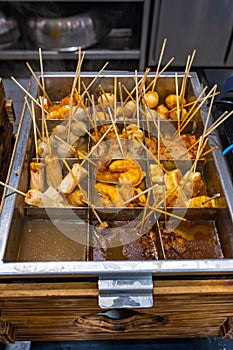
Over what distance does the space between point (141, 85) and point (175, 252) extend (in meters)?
1.02

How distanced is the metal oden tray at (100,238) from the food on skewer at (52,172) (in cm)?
10

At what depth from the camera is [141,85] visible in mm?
2049

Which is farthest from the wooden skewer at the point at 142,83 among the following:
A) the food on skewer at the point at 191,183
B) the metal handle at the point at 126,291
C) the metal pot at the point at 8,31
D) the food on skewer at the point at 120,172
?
the metal pot at the point at 8,31

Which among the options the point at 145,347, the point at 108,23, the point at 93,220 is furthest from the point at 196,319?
the point at 108,23

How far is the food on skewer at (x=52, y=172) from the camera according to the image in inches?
69.6

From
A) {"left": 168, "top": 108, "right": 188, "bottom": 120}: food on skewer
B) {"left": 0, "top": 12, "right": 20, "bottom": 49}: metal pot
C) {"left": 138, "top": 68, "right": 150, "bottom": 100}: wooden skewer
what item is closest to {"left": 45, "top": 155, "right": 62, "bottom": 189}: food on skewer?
{"left": 138, "top": 68, "right": 150, "bottom": 100}: wooden skewer

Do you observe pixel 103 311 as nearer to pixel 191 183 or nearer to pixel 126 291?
pixel 126 291

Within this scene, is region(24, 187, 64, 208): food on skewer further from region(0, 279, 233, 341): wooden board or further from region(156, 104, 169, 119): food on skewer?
region(156, 104, 169, 119): food on skewer

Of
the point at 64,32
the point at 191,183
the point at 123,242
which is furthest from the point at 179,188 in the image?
the point at 64,32

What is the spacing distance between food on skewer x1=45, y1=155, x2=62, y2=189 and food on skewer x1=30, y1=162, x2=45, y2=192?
0.09 ft

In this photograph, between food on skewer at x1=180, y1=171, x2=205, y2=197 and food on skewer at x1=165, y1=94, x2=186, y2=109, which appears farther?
A: food on skewer at x1=165, y1=94, x2=186, y2=109

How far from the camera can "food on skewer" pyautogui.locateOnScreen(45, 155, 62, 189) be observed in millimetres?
1769

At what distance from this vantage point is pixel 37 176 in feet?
5.71

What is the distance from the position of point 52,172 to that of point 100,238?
434 millimetres
